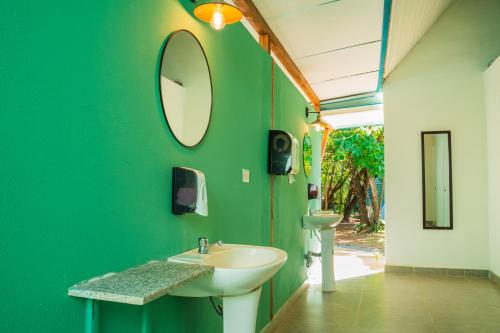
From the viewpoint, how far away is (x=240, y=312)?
5.75 feet

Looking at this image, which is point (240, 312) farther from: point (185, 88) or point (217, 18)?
point (217, 18)

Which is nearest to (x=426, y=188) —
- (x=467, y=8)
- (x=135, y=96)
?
(x=467, y=8)

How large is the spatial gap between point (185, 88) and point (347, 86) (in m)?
4.01

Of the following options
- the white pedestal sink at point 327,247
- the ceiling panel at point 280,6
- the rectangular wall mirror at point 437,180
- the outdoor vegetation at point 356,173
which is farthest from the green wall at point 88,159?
the outdoor vegetation at point 356,173

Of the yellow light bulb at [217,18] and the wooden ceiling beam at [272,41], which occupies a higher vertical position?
the wooden ceiling beam at [272,41]

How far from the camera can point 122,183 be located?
1.46 metres

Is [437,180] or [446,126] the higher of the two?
[446,126]

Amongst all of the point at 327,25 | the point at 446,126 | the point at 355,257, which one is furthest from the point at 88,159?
the point at 355,257

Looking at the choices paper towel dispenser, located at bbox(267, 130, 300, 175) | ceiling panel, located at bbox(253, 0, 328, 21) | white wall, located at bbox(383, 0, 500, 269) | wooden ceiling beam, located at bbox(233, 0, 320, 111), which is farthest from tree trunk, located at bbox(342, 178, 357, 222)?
ceiling panel, located at bbox(253, 0, 328, 21)

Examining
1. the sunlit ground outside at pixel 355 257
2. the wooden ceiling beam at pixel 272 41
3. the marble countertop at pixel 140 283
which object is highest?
the wooden ceiling beam at pixel 272 41

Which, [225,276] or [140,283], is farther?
[225,276]

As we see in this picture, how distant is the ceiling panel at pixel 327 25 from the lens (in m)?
3.19

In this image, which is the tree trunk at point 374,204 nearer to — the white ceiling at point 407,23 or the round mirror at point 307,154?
the white ceiling at point 407,23

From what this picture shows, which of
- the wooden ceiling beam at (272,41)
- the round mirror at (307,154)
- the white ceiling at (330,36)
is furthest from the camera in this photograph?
the round mirror at (307,154)
